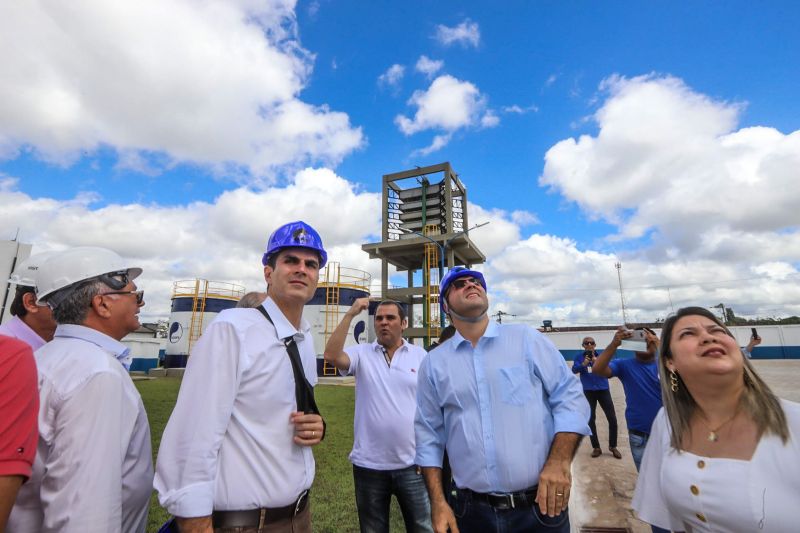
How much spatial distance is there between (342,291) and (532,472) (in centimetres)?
2631

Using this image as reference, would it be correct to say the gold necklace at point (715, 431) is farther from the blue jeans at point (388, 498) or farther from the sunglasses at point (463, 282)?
the blue jeans at point (388, 498)

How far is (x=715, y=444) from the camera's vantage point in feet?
5.82

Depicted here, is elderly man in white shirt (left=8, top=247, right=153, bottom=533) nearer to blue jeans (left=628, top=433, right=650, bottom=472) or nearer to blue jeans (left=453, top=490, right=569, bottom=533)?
blue jeans (left=453, top=490, right=569, bottom=533)

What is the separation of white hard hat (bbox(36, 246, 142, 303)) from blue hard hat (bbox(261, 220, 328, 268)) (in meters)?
0.72

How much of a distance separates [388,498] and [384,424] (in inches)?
23.4

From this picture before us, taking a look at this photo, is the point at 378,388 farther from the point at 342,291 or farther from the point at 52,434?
the point at 342,291

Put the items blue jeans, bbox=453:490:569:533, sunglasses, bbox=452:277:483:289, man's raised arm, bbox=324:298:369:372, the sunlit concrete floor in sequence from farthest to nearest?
the sunlit concrete floor → man's raised arm, bbox=324:298:369:372 → sunglasses, bbox=452:277:483:289 → blue jeans, bbox=453:490:569:533

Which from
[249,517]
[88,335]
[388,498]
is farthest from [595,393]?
[88,335]

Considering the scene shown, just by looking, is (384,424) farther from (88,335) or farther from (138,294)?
(88,335)

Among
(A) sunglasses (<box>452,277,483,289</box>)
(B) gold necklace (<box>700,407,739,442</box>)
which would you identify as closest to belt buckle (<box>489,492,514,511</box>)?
(B) gold necklace (<box>700,407,739,442</box>)

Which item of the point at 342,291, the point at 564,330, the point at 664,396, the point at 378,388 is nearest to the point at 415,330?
the point at 342,291

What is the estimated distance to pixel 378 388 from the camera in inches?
141

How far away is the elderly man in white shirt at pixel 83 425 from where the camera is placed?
4.40 feet

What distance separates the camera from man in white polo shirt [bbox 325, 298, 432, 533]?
3.20 m
